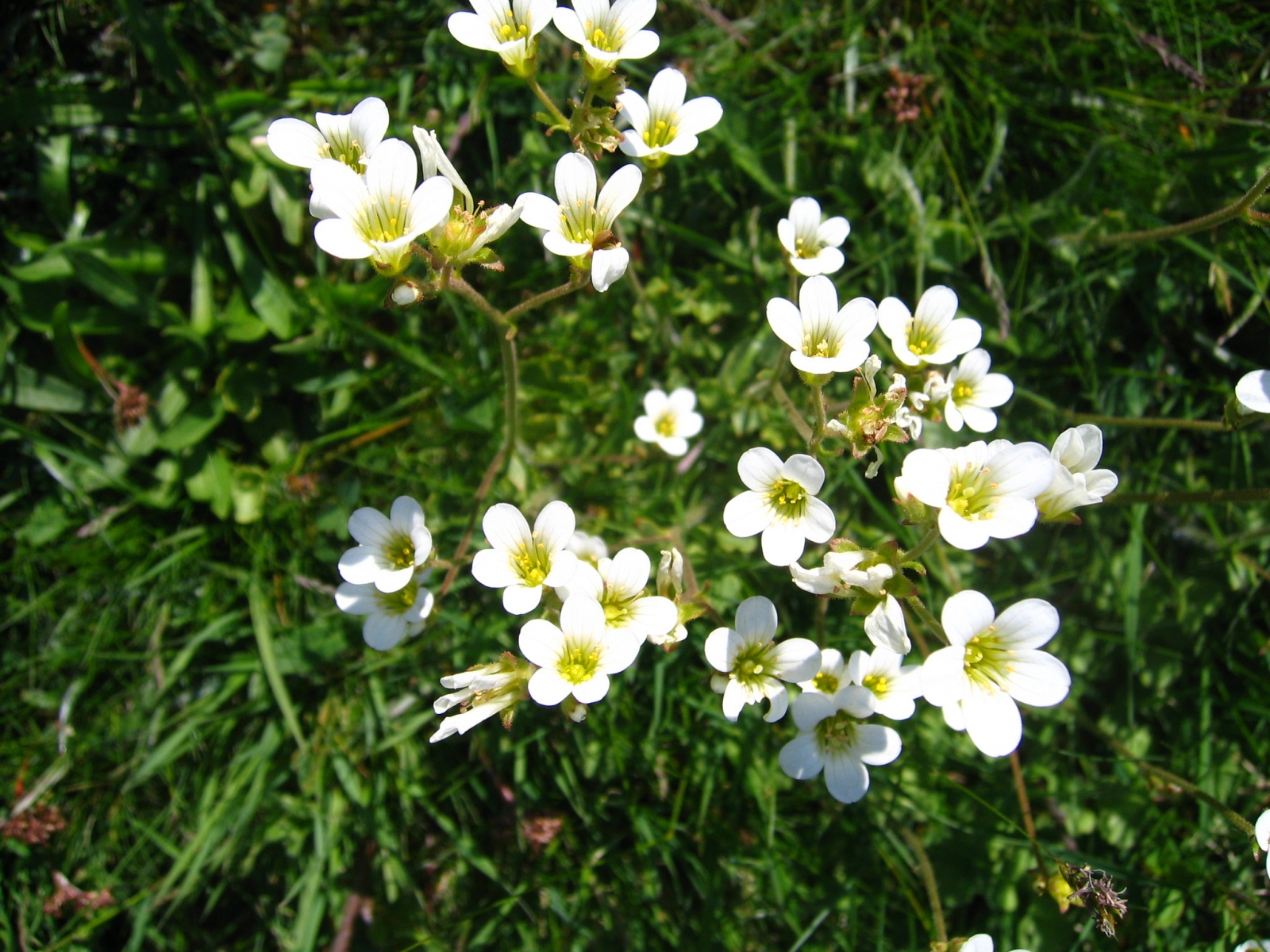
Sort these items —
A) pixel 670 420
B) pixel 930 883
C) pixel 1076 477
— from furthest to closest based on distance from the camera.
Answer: pixel 670 420, pixel 930 883, pixel 1076 477

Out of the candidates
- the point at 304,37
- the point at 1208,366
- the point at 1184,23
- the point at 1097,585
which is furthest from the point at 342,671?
the point at 1184,23

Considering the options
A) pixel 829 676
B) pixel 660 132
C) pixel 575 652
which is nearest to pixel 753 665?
pixel 829 676

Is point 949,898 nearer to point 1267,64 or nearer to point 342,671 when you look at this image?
point 342,671

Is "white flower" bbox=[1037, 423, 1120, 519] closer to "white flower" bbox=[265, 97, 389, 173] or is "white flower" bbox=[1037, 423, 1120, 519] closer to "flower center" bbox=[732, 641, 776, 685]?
"flower center" bbox=[732, 641, 776, 685]

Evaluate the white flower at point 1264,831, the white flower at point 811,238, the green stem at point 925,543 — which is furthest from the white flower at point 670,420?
the white flower at point 1264,831

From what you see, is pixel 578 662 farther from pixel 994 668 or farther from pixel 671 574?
pixel 994 668
